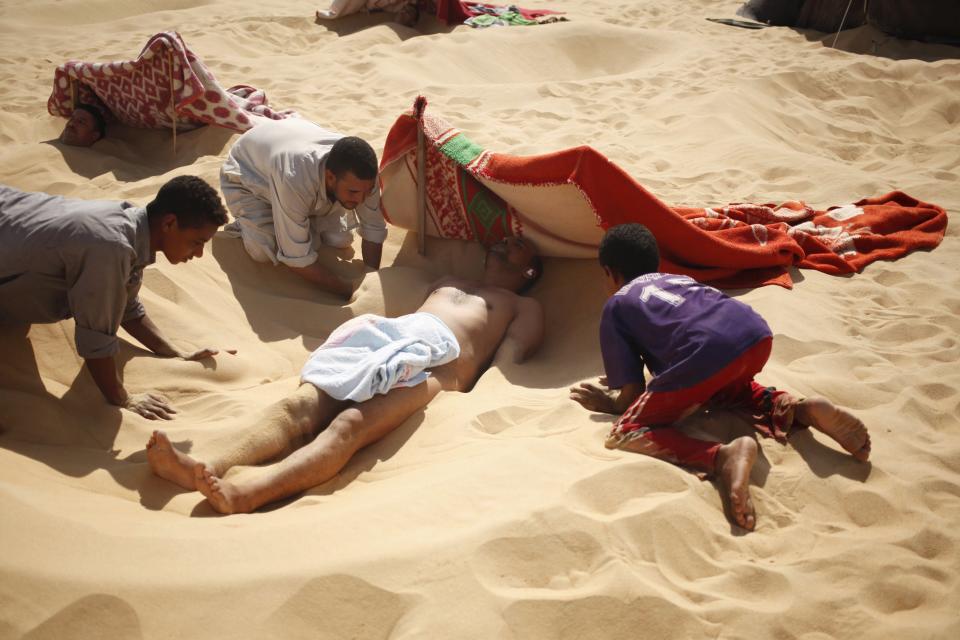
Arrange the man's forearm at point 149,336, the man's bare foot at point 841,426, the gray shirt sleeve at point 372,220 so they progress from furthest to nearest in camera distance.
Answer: the gray shirt sleeve at point 372,220 < the man's forearm at point 149,336 < the man's bare foot at point 841,426

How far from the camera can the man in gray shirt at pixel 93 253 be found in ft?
8.80

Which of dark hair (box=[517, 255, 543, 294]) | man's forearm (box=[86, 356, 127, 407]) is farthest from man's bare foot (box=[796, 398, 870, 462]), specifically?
man's forearm (box=[86, 356, 127, 407])

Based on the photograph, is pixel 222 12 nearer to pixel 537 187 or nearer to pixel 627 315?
pixel 537 187

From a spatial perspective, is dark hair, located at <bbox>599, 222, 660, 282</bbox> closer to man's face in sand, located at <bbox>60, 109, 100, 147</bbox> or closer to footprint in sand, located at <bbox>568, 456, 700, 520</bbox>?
footprint in sand, located at <bbox>568, 456, 700, 520</bbox>

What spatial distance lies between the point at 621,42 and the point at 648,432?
262 inches

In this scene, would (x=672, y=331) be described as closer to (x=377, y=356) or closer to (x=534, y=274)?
(x=377, y=356)

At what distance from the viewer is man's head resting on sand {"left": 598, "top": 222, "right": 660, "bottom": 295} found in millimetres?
3055

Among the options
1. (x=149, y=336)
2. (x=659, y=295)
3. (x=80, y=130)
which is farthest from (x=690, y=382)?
(x=80, y=130)

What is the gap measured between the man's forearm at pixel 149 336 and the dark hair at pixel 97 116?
119 inches

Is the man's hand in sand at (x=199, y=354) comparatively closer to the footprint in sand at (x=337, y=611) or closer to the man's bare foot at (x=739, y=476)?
the footprint in sand at (x=337, y=611)

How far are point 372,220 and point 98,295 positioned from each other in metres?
1.96

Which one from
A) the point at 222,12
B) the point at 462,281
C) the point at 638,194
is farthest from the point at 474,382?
the point at 222,12

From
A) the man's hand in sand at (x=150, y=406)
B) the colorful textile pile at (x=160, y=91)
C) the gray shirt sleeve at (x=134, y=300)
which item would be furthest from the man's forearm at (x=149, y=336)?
the colorful textile pile at (x=160, y=91)

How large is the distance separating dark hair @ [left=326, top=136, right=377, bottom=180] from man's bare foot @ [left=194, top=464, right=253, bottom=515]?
6.28 feet
